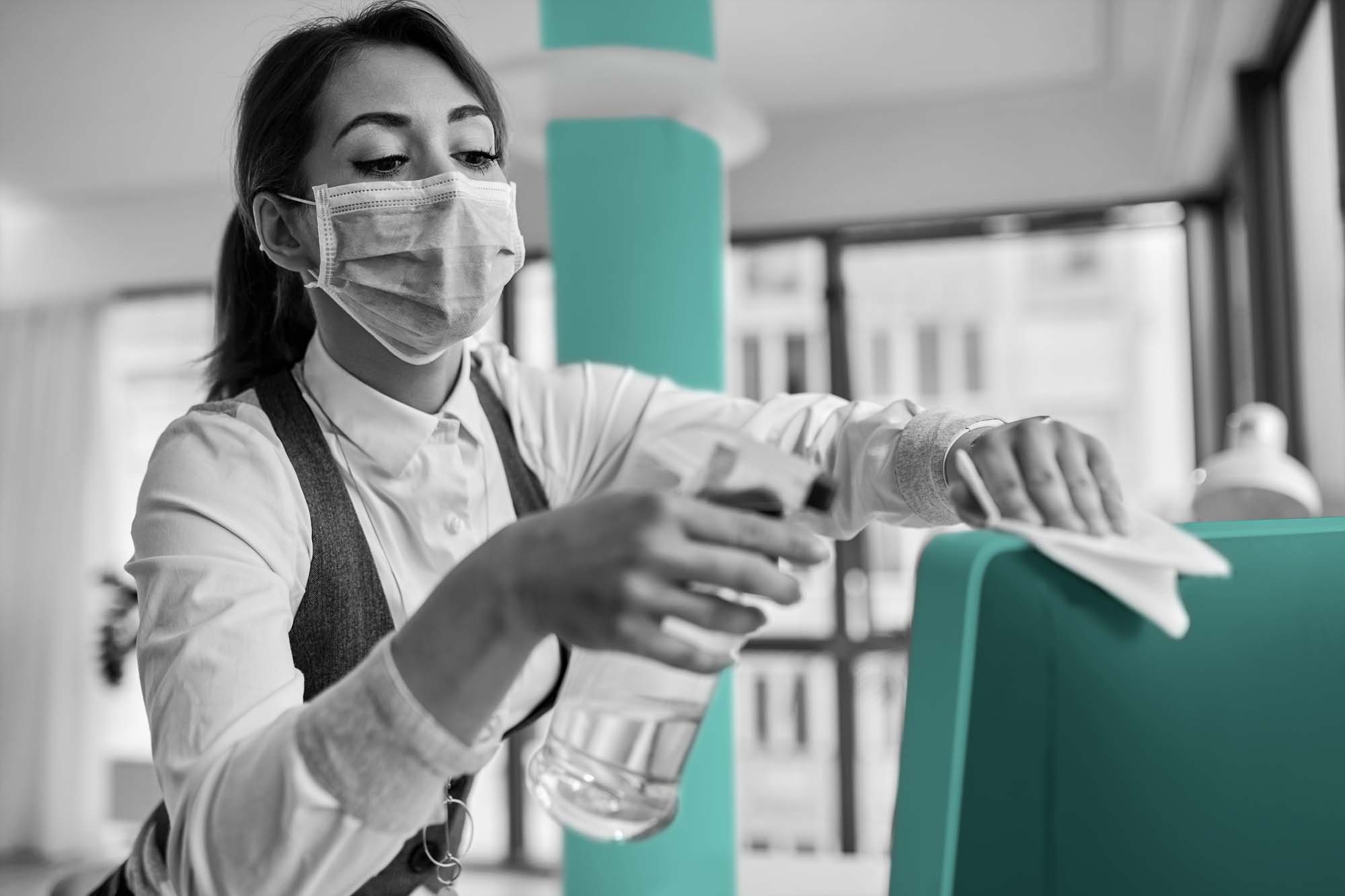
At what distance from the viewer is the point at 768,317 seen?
18.5 feet

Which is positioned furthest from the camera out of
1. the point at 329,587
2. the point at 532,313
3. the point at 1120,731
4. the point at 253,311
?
the point at 532,313

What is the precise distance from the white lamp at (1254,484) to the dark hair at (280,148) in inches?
57.9

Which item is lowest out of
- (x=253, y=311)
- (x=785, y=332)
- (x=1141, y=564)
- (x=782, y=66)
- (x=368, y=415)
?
(x=1141, y=564)

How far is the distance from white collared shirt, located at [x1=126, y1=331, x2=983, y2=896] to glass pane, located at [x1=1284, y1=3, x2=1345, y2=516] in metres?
1.75

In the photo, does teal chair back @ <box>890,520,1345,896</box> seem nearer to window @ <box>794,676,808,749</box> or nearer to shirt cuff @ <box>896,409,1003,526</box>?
shirt cuff @ <box>896,409,1003,526</box>

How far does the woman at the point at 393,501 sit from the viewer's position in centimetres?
53

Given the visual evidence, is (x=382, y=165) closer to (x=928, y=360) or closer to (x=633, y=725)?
(x=633, y=725)

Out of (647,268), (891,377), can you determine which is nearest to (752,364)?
(891,377)

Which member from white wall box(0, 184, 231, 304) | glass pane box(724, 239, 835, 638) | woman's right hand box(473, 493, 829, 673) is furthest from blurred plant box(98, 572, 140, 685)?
woman's right hand box(473, 493, 829, 673)

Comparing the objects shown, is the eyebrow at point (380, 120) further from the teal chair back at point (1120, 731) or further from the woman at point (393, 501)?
the teal chair back at point (1120, 731)

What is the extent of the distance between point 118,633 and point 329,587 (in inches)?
125

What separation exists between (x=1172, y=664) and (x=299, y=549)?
70 cm

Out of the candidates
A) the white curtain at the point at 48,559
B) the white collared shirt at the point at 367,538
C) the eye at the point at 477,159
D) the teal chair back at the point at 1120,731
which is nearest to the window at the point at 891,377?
the white curtain at the point at 48,559

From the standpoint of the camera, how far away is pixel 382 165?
98 cm
